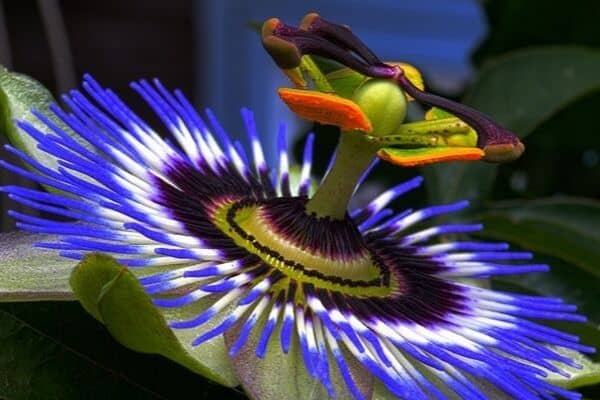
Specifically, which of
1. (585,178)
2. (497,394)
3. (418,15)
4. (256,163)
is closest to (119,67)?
(418,15)

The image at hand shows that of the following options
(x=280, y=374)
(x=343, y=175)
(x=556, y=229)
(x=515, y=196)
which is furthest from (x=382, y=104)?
(x=515, y=196)

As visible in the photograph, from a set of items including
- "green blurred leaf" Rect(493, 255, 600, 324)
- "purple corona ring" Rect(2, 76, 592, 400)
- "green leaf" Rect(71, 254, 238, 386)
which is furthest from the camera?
"green blurred leaf" Rect(493, 255, 600, 324)

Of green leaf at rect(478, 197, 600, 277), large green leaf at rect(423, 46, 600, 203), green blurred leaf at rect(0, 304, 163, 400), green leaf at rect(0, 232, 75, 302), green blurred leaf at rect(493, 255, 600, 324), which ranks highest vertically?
large green leaf at rect(423, 46, 600, 203)

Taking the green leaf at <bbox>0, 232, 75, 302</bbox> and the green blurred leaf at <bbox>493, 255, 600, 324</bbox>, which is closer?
the green leaf at <bbox>0, 232, 75, 302</bbox>

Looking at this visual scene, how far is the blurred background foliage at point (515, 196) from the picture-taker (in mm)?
649

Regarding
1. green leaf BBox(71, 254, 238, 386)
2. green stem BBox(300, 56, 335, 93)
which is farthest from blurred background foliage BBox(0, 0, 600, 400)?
green stem BBox(300, 56, 335, 93)

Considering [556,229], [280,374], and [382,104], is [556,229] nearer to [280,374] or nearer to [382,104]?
[382,104]

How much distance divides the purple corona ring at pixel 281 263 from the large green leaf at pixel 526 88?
0.25 meters

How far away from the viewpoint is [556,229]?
103cm

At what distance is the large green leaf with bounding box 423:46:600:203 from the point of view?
113 cm

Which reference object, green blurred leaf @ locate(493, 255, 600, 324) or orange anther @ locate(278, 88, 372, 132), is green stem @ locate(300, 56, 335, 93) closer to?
orange anther @ locate(278, 88, 372, 132)

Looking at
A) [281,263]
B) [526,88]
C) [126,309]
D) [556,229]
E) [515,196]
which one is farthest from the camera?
[515,196]

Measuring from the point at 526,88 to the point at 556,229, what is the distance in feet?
0.65

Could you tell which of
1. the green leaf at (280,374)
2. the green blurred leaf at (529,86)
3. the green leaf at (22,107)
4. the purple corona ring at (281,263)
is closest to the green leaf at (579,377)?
the purple corona ring at (281,263)
